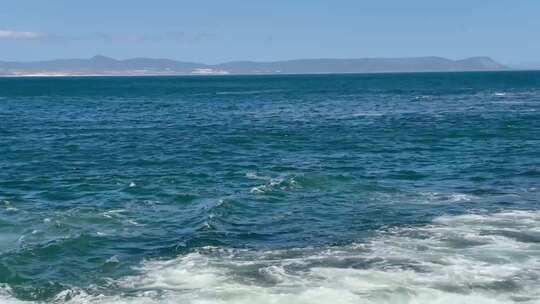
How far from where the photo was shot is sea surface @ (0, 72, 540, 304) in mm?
23484

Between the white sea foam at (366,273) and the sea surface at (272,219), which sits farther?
the sea surface at (272,219)

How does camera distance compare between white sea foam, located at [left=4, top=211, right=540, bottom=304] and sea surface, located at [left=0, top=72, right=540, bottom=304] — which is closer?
white sea foam, located at [left=4, top=211, right=540, bottom=304]

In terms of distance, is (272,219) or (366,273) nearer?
(366,273)

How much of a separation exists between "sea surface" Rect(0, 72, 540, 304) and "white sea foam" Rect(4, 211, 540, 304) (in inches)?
2.9

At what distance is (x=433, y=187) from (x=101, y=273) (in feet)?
68.7

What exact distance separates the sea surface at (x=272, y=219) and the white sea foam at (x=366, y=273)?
74 millimetres

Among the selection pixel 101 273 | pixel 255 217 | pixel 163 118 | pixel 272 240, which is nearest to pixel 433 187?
pixel 255 217

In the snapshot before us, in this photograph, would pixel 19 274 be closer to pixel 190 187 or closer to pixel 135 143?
pixel 190 187

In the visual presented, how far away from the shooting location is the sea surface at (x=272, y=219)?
2348 cm

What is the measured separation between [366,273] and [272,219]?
29.0ft

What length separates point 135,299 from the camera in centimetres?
2250

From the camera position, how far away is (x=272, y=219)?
107 ft

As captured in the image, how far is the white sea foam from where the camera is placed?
22.4 meters

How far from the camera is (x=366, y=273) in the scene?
80.1ft
